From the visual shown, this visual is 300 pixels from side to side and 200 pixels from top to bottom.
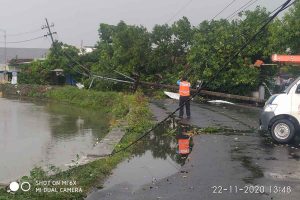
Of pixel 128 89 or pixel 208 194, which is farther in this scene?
pixel 128 89

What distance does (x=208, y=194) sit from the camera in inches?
306

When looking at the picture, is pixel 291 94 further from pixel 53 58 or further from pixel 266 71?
pixel 53 58

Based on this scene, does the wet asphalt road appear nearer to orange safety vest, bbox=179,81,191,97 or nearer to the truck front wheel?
the truck front wheel

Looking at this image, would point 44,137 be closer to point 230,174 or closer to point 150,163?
point 150,163

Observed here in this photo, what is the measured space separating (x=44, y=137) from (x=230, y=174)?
1122 centimetres

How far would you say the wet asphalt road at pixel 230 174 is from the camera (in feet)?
25.6

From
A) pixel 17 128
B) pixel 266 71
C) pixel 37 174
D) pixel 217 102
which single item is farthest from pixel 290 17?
pixel 37 174

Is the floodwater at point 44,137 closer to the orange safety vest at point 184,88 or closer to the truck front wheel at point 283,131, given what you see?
the orange safety vest at point 184,88

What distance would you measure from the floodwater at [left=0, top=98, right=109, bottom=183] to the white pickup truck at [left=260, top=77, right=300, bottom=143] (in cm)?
584

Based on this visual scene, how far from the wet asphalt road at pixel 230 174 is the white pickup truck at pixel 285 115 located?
0.35 m

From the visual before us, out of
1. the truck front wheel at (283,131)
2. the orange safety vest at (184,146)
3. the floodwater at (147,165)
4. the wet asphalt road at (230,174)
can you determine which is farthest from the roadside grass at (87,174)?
the truck front wheel at (283,131)

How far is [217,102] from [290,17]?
7.09 metres

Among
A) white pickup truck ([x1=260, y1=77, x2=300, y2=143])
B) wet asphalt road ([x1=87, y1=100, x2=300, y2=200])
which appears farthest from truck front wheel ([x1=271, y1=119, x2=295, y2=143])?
wet asphalt road ([x1=87, y1=100, x2=300, y2=200])

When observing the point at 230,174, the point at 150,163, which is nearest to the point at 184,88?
the point at 150,163
